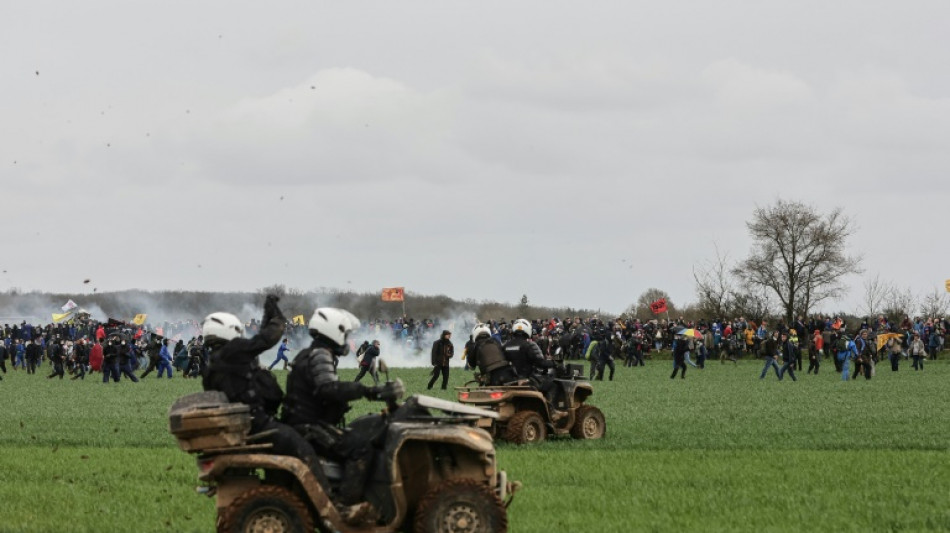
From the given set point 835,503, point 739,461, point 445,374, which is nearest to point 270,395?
point 835,503

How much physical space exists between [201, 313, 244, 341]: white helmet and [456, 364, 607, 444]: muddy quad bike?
9645 millimetres

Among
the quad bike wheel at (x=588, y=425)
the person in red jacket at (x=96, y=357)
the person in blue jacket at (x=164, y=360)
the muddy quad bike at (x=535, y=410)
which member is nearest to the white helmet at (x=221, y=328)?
the muddy quad bike at (x=535, y=410)

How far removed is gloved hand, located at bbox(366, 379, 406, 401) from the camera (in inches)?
404

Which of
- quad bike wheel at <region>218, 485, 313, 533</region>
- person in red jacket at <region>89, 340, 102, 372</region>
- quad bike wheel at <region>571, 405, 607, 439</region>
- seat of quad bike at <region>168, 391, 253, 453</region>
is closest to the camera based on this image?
seat of quad bike at <region>168, 391, 253, 453</region>

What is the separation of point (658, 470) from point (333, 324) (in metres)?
7.25

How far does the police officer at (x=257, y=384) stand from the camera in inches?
407

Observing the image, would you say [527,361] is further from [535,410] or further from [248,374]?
[248,374]

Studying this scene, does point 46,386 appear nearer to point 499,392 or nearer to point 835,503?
point 499,392

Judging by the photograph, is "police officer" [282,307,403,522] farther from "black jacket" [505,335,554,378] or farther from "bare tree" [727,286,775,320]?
"bare tree" [727,286,775,320]

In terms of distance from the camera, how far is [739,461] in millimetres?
17609

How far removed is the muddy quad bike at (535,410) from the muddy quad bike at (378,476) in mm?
9340

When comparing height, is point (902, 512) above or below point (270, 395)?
below

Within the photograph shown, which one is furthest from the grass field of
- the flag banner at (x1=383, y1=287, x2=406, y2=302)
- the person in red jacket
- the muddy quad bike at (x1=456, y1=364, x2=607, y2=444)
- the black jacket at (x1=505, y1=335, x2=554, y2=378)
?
the flag banner at (x1=383, y1=287, x2=406, y2=302)

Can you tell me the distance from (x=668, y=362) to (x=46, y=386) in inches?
1190
